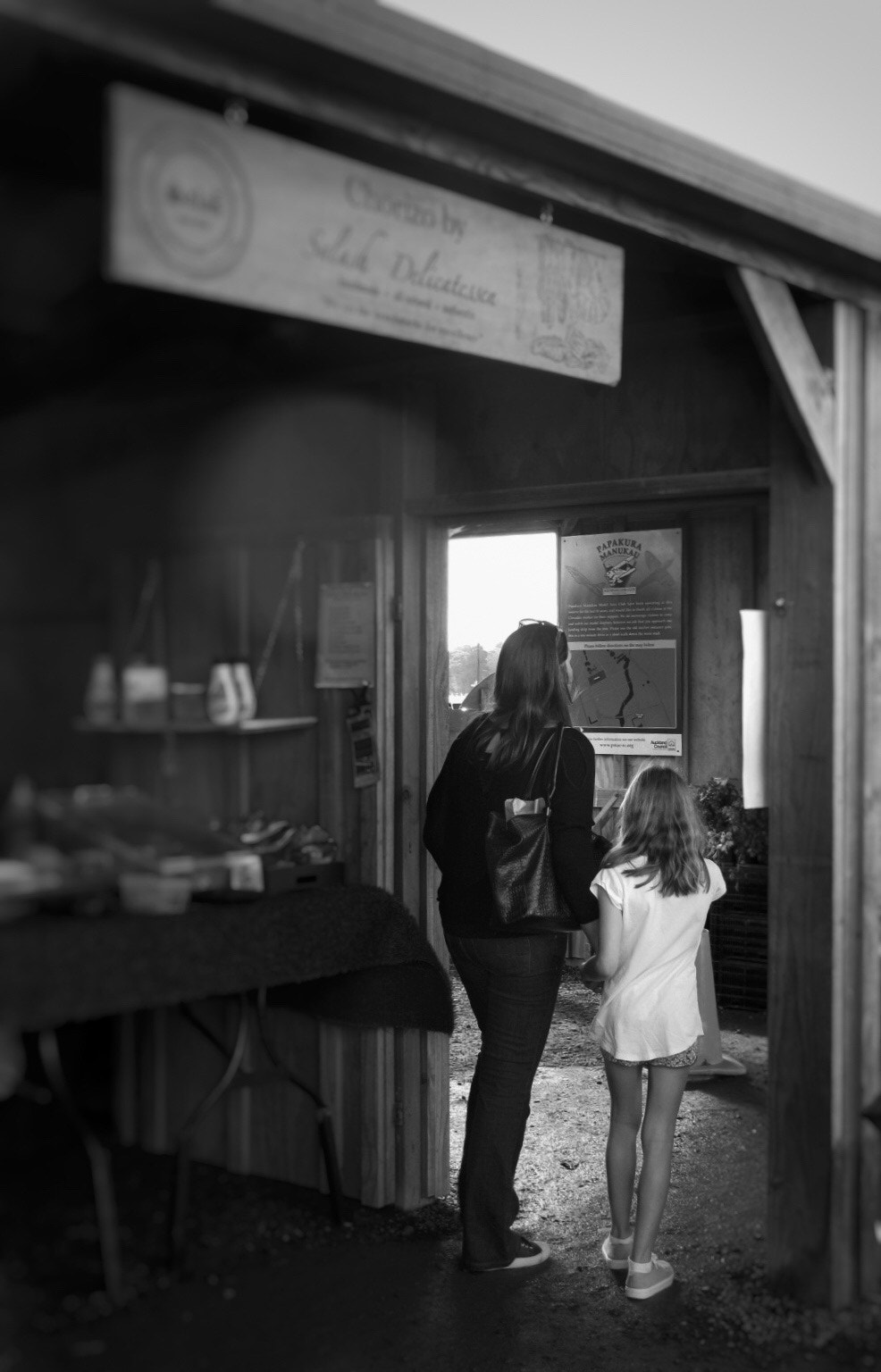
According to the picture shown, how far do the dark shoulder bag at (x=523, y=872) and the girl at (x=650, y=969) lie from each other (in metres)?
0.14

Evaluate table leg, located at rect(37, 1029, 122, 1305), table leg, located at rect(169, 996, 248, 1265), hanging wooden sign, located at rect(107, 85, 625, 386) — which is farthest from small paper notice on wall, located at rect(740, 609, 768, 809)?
table leg, located at rect(37, 1029, 122, 1305)

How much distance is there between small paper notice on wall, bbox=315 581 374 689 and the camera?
4184 mm

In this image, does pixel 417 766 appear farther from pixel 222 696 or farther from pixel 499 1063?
pixel 222 696

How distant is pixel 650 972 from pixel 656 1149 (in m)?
0.49

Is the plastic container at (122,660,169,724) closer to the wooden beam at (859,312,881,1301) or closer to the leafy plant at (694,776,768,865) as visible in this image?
the wooden beam at (859,312,881,1301)

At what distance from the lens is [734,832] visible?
7453mm

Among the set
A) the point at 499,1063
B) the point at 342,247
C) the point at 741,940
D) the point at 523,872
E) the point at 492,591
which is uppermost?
the point at 342,247

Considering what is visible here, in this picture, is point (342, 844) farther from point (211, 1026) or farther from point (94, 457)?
point (94, 457)

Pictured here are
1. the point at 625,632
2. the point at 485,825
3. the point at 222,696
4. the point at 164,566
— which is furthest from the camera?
the point at 625,632

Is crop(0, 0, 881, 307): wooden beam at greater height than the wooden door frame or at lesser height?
greater

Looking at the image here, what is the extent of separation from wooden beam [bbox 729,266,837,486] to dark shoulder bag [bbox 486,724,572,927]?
124 centimetres

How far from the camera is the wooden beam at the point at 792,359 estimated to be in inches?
138

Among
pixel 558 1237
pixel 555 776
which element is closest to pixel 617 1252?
pixel 558 1237

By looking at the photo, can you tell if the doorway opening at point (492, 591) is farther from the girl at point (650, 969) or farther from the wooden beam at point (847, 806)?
the wooden beam at point (847, 806)
